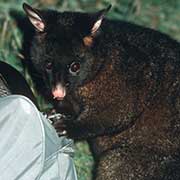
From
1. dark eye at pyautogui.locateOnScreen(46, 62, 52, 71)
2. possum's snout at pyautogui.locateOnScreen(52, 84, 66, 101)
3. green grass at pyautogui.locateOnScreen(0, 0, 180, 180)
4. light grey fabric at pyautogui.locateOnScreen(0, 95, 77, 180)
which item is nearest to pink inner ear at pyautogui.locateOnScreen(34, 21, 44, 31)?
dark eye at pyautogui.locateOnScreen(46, 62, 52, 71)

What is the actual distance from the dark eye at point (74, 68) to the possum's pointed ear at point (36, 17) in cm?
32

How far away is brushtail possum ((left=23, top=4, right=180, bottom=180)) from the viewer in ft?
14.5

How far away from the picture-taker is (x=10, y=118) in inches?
133

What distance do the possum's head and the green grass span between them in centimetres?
121

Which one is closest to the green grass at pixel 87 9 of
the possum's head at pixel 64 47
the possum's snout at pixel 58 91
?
the possum's head at pixel 64 47

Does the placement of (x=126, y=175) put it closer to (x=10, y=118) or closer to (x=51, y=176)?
(x=51, y=176)

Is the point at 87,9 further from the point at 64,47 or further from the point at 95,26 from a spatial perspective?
the point at 64,47

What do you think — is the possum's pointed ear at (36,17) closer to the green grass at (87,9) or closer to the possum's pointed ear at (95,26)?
the possum's pointed ear at (95,26)

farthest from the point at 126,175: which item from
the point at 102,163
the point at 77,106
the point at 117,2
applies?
the point at 117,2

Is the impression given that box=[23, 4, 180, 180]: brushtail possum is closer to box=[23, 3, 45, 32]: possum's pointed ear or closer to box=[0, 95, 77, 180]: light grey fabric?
box=[23, 3, 45, 32]: possum's pointed ear

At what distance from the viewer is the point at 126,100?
14.8 feet

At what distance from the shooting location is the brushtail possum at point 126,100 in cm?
442

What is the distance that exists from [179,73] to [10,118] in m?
1.58

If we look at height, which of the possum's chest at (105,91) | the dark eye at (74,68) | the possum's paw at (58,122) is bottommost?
the possum's paw at (58,122)
